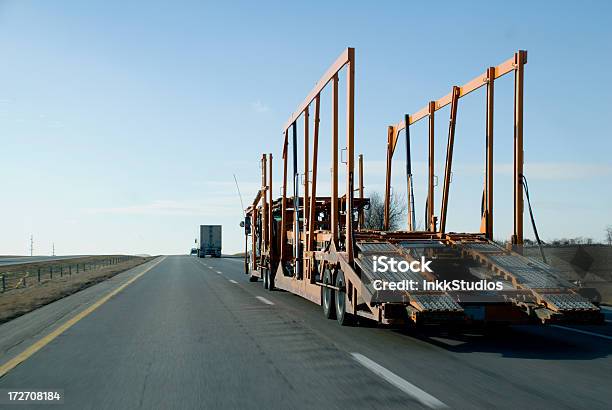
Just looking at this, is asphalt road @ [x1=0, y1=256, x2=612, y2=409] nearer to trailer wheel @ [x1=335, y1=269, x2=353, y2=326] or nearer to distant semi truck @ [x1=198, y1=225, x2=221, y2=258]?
trailer wheel @ [x1=335, y1=269, x2=353, y2=326]

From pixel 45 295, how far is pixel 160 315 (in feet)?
26.7

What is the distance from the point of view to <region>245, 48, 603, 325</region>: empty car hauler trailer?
Answer: 9.03 meters

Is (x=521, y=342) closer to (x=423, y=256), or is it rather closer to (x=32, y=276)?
(x=423, y=256)

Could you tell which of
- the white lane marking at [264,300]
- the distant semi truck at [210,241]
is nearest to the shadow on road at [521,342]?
the white lane marking at [264,300]

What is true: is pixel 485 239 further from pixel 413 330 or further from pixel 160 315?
pixel 160 315

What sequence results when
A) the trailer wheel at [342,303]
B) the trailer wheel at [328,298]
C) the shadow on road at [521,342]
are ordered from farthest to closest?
the trailer wheel at [328,298] < the trailer wheel at [342,303] < the shadow on road at [521,342]

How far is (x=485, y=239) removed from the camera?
11812 mm

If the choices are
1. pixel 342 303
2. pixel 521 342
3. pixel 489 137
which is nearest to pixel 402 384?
pixel 521 342

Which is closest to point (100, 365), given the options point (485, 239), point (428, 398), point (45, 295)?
point (428, 398)

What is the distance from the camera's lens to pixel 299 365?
803cm

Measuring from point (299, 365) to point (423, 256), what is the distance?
3.89 metres

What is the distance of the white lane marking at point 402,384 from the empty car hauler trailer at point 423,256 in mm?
937

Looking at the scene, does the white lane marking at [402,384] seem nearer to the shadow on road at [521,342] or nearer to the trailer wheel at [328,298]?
the shadow on road at [521,342]

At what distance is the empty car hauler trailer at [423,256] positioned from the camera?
9.03 metres
